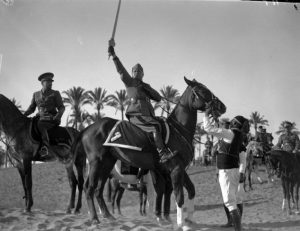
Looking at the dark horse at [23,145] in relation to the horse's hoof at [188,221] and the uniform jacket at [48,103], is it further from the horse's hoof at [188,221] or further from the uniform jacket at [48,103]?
the horse's hoof at [188,221]

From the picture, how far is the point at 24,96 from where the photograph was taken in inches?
384

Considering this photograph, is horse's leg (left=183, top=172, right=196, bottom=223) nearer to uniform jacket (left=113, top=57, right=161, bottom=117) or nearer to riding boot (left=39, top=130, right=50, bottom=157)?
uniform jacket (left=113, top=57, right=161, bottom=117)

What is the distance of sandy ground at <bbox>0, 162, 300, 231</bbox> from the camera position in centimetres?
708

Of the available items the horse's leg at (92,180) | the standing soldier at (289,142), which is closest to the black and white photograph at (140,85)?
the horse's leg at (92,180)

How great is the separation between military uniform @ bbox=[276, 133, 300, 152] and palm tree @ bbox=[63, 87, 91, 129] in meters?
7.16

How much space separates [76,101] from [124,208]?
17.1ft

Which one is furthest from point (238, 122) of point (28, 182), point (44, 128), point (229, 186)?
point (28, 182)

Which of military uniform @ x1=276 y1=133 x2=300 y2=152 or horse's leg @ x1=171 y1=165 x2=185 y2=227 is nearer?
horse's leg @ x1=171 y1=165 x2=185 y2=227

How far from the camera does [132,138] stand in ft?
25.0

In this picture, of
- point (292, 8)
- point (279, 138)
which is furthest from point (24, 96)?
point (279, 138)

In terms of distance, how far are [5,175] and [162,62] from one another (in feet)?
22.4

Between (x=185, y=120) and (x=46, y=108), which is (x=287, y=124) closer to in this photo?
(x=185, y=120)

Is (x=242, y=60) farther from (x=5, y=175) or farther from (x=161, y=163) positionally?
(x=5, y=175)

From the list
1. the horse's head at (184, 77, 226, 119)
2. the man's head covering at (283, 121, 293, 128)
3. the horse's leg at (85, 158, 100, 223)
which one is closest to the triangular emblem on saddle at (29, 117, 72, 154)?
the horse's leg at (85, 158, 100, 223)
